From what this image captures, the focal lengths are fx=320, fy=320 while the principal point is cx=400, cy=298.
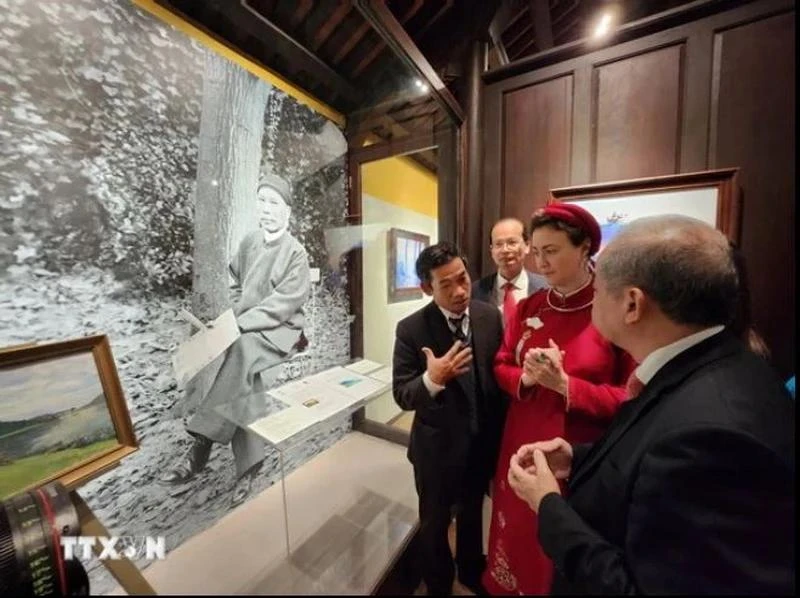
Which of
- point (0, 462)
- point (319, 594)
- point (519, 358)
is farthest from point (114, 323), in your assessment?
point (519, 358)

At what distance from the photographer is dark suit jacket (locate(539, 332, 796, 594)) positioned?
0.36 metres

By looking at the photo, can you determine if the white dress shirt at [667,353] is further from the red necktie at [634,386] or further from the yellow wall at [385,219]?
the yellow wall at [385,219]

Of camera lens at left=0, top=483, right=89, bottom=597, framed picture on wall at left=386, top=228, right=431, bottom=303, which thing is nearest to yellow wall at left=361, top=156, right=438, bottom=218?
framed picture on wall at left=386, top=228, right=431, bottom=303

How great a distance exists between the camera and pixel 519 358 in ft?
3.38

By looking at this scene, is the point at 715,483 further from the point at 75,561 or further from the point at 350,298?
the point at 350,298

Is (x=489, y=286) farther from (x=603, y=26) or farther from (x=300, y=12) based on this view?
(x=300, y=12)

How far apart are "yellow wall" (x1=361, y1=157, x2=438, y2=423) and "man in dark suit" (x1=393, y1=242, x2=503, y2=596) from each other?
2.40 feet

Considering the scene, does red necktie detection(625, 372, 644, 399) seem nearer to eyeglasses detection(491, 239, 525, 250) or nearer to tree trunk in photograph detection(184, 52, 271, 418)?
eyeglasses detection(491, 239, 525, 250)

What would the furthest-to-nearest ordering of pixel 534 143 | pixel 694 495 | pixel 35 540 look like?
pixel 534 143 → pixel 35 540 → pixel 694 495

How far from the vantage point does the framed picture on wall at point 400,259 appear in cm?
204

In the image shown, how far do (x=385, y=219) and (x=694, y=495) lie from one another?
1917 millimetres

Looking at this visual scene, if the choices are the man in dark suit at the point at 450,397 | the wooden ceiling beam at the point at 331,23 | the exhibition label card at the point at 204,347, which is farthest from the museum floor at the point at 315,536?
the wooden ceiling beam at the point at 331,23

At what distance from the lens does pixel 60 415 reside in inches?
37.4

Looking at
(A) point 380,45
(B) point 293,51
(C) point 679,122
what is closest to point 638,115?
(C) point 679,122
